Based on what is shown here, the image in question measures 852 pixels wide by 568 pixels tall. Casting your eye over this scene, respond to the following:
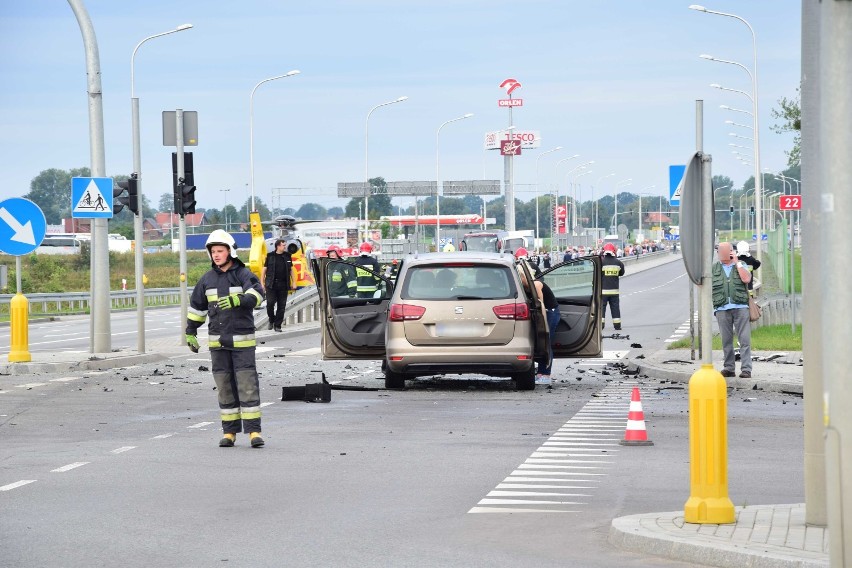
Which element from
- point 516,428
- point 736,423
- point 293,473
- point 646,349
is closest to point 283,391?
point 516,428

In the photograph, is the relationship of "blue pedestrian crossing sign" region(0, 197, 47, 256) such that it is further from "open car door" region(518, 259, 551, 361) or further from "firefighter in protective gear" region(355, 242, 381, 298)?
"open car door" region(518, 259, 551, 361)

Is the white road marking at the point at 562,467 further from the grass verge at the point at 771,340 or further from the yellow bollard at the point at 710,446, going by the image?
the grass verge at the point at 771,340

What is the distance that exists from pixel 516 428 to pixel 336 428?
1713mm

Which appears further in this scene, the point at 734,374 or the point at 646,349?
the point at 646,349

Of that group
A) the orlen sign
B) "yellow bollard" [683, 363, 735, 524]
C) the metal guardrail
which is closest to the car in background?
"yellow bollard" [683, 363, 735, 524]

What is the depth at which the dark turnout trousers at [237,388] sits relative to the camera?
13.2 m

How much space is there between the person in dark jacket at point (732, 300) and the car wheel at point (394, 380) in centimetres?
415

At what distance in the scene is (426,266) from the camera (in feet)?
63.2

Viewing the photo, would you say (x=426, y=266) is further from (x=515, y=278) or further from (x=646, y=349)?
(x=646, y=349)

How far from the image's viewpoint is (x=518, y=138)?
166125 millimetres

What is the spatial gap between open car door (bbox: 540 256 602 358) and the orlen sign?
136 meters

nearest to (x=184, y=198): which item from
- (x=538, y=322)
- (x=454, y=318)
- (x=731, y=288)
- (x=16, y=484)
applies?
(x=454, y=318)

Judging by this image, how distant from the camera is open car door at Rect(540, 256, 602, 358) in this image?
19891 mm

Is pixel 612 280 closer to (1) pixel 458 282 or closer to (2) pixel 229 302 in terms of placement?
(1) pixel 458 282
